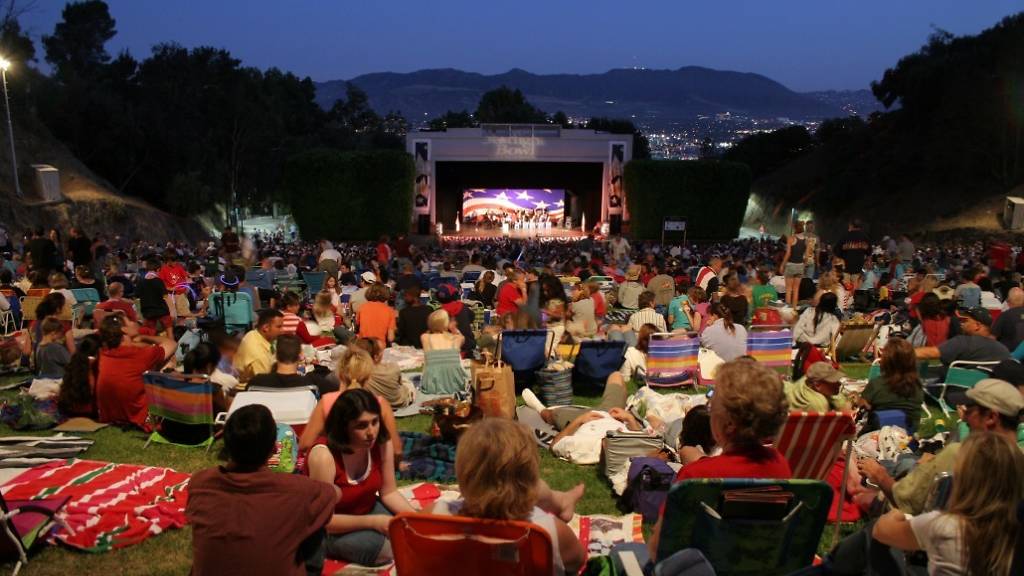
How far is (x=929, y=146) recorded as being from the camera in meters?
35.1

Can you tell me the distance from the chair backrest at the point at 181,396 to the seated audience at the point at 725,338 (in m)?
4.42

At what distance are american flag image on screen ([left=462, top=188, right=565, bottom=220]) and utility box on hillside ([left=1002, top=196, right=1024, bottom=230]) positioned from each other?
658 inches

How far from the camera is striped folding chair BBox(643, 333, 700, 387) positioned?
283 inches

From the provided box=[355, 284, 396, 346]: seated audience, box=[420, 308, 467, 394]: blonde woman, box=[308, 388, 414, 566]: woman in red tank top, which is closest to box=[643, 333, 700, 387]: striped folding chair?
box=[420, 308, 467, 394]: blonde woman

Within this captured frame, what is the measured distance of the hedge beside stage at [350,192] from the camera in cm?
3008

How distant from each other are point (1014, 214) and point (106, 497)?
1210 inches

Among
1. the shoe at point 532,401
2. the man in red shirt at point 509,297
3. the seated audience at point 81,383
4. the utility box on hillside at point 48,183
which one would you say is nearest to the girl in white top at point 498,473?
the shoe at point 532,401

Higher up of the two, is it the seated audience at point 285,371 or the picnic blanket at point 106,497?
the seated audience at point 285,371

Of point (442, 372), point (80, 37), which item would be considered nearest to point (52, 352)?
point (442, 372)

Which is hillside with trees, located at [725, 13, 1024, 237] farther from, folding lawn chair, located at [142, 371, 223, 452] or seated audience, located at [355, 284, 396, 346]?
folding lawn chair, located at [142, 371, 223, 452]

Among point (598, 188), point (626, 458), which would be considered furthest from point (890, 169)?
point (626, 458)

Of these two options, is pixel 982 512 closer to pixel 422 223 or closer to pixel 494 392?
pixel 494 392

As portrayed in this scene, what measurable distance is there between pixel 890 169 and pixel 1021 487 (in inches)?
1476

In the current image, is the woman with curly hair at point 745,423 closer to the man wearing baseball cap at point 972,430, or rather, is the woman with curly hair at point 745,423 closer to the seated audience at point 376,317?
the man wearing baseball cap at point 972,430
